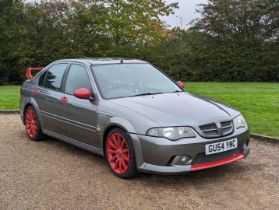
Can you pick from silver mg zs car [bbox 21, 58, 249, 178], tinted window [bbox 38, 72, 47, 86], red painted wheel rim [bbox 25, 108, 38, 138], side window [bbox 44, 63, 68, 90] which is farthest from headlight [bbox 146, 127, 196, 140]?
red painted wheel rim [bbox 25, 108, 38, 138]

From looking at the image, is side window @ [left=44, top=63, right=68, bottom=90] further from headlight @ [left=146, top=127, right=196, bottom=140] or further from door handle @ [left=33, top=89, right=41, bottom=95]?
headlight @ [left=146, top=127, right=196, bottom=140]

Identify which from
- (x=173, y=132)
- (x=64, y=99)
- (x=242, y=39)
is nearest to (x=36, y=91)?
(x=64, y=99)

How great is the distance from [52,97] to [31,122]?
1.16 meters

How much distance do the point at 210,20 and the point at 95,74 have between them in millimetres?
23785

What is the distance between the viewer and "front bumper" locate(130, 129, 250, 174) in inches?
199

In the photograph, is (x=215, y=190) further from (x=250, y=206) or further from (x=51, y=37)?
(x=51, y=37)

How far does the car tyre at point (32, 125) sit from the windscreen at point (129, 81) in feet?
6.40

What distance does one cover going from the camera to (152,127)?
16.9ft

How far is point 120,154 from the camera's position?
5605mm

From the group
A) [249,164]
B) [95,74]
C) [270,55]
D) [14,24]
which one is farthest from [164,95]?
[14,24]

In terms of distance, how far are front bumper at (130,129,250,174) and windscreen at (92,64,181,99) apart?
1116 millimetres

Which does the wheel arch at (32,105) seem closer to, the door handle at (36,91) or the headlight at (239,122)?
the door handle at (36,91)

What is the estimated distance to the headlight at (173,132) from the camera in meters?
5.10

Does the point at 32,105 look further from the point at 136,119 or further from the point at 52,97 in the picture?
the point at 136,119
